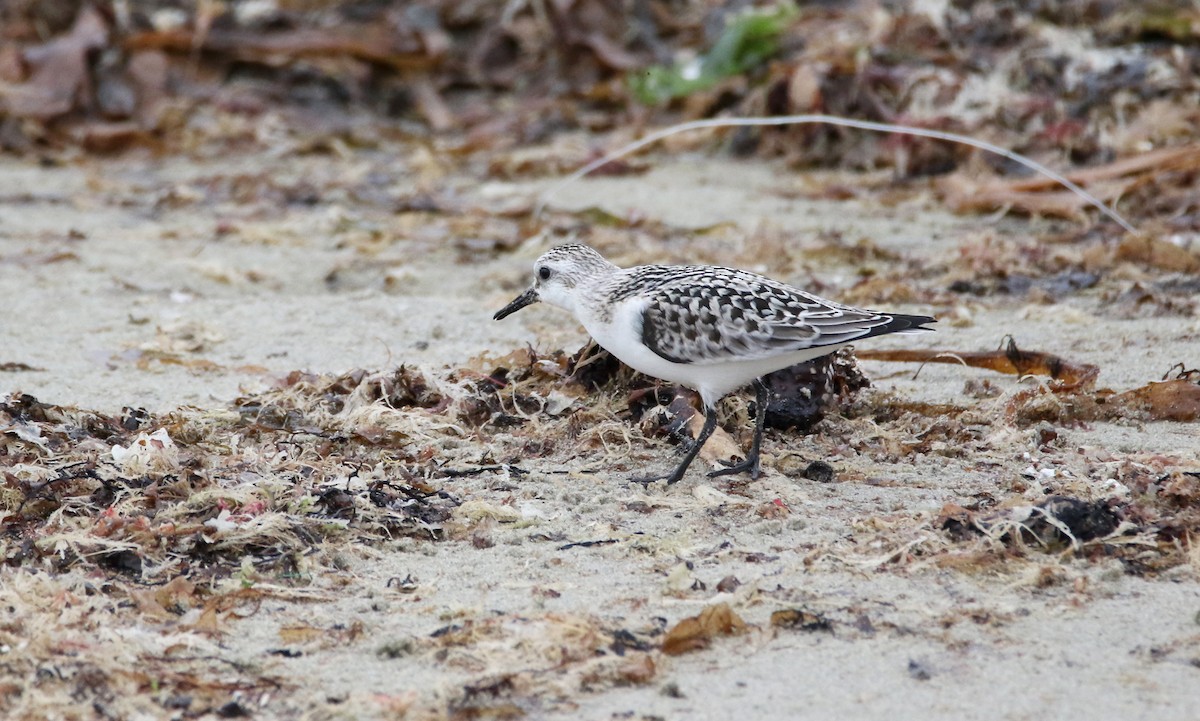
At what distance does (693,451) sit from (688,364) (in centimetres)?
26

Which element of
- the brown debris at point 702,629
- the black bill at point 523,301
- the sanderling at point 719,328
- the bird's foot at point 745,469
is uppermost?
the sanderling at point 719,328

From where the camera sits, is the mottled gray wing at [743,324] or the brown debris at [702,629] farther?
the mottled gray wing at [743,324]

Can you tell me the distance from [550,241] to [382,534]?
3460mm

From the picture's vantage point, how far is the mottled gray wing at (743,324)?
13.4 feet

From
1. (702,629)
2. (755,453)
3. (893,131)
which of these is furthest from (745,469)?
(893,131)

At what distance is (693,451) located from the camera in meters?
4.22

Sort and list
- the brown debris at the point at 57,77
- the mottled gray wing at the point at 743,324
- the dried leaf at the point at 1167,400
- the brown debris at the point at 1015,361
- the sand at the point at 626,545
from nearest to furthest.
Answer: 1. the sand at the point at 626,545
2. the mottled gray wing at the point at 743,324
3. the dried leaf at the point at 1167,400
4. the brown debris at the point at 1015,361
5. the brown debris at the point at 57,77

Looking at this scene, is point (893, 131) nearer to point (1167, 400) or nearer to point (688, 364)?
point (1167, 400)

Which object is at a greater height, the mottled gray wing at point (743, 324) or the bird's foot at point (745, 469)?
the mottled gray wing at point (743, 324)

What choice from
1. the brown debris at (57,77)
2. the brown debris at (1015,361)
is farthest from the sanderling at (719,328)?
the brown debris at (57,77)

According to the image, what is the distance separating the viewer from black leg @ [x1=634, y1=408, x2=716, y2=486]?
13.5 feet

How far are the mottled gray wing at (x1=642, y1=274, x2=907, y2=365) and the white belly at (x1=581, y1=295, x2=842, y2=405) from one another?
0.03m

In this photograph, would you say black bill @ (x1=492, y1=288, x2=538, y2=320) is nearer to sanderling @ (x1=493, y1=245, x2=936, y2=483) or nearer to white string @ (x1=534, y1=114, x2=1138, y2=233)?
sanderling @ (x1=493, y1=245, x2=936, y2=483)

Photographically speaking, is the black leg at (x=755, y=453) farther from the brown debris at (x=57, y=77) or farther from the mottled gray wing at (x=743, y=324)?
the brown debris at (x=57, y=77)
